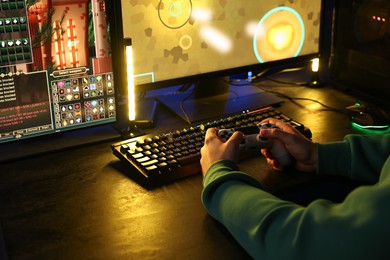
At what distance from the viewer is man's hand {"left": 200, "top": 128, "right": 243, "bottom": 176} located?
1116mm

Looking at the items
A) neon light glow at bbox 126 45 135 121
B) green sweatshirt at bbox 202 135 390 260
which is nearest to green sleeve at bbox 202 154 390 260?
green sweatshirt at bbox 202 135 390 260

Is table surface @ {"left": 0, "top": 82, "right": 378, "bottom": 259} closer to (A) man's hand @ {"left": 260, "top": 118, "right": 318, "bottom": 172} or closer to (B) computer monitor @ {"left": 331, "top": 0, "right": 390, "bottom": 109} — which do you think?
(A) man's hand @ {"left": 260, "top": 118, "right": 318, "bottom": 172}

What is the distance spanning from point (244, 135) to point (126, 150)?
277mm

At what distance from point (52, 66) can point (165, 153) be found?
352mm

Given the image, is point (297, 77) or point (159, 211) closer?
point (159, 211)

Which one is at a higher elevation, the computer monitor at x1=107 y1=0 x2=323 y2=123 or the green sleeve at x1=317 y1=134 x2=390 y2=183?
the computer monitor at x1=107 y1=0 x2=323 y2=123

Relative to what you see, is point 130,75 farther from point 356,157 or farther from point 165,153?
point 356,157

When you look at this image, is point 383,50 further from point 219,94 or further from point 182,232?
point 182,232

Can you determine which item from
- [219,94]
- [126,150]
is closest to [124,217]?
[126,150]

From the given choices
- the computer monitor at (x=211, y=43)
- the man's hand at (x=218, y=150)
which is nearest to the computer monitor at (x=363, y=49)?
the computer monitor at (x=211, y=43)

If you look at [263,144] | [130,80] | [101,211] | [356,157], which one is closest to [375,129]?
[356,157]

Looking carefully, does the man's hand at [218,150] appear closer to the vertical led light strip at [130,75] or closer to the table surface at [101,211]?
the table surface at [101,211]

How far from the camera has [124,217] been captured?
1.08 metres

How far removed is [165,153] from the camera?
1265 mm
